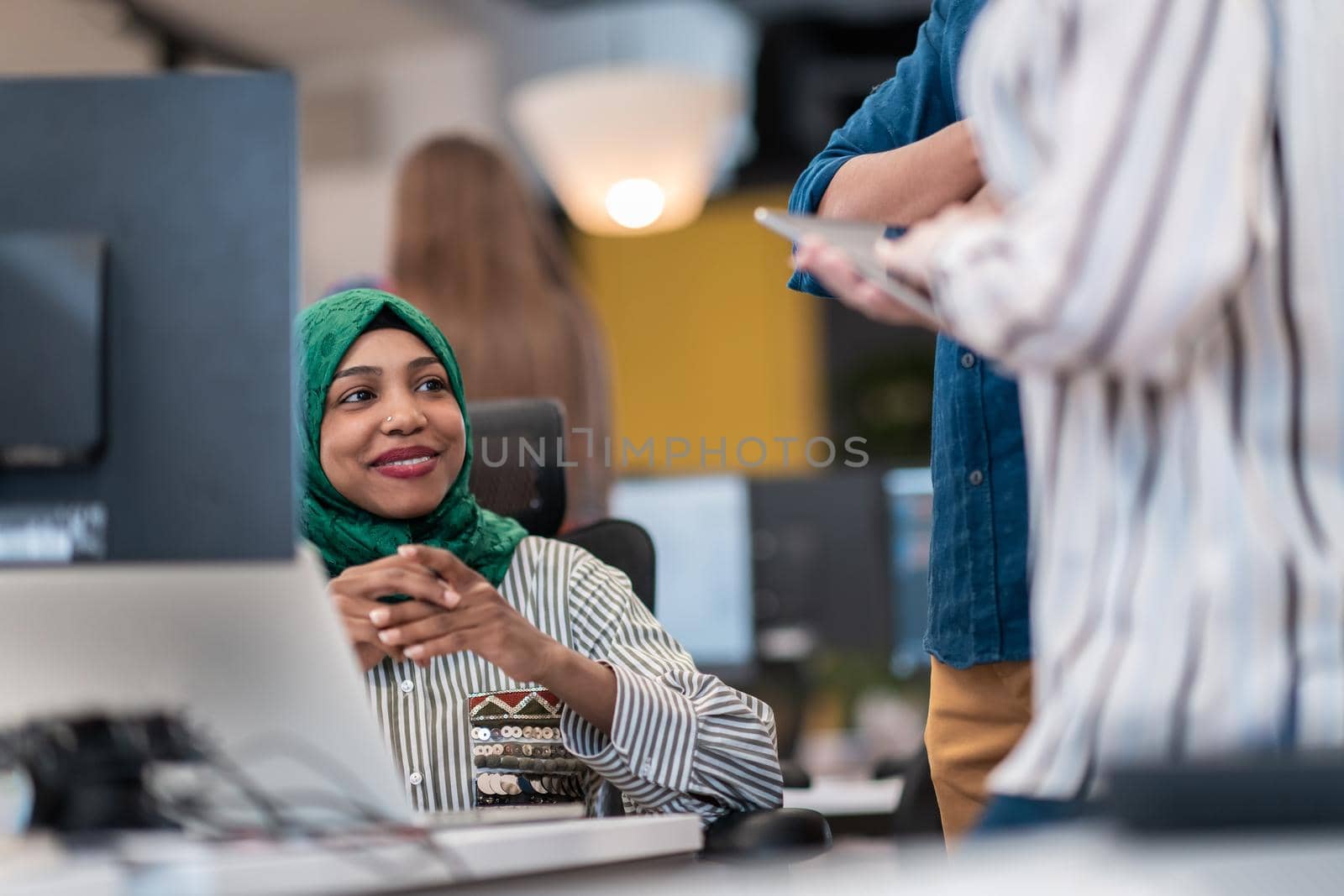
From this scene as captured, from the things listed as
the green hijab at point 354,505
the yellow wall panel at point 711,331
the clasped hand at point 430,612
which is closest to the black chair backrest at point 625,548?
the green hijab at point 354,505

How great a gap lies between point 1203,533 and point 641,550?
1.08 m

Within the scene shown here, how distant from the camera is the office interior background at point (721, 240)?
339 cm

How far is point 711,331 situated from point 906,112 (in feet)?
15.0

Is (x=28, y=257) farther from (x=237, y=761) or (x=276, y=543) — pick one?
(x=237, y=761)

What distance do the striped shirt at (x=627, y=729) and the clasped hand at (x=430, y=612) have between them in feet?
0.48

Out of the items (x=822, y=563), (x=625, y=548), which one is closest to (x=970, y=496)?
(x=625, y=548)

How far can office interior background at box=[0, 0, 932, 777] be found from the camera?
339 cm

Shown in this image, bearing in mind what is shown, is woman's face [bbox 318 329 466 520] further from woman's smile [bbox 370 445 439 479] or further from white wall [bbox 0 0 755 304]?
white wall [bbox 0 0 755 304]

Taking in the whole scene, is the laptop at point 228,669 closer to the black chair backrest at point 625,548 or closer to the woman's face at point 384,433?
the woman's face at point 384,433

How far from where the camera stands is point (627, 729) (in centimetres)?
145

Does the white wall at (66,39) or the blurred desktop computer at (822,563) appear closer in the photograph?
the blurred desktop computer at (822,563)

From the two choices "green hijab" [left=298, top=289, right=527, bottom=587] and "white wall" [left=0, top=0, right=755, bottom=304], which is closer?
"green hijab" [left=298, top=289, right=527, bottom=587]

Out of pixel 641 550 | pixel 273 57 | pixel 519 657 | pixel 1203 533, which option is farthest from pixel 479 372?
pixel 273 57

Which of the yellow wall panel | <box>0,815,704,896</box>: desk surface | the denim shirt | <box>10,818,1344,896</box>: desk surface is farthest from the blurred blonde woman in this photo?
the yellow wall panel
